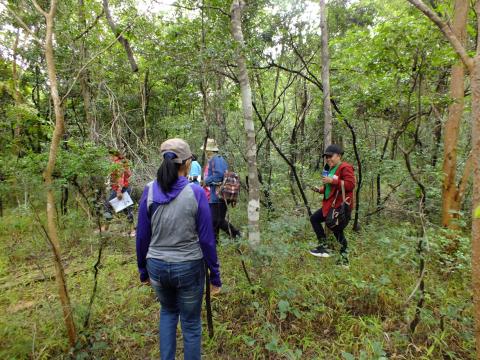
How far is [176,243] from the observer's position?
2057 mm

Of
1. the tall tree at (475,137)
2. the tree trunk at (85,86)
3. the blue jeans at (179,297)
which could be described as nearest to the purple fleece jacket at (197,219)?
the blue jeans at (179,297)

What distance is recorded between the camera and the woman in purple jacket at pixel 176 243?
2.04m

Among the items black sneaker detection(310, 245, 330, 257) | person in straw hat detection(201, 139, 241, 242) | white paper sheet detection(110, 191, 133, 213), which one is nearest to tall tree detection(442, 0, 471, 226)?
black sneaker detection(310, 245, 330, 257)

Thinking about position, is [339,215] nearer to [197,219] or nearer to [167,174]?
[197,219]

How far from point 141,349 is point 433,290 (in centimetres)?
338

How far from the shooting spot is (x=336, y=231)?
3984 mm

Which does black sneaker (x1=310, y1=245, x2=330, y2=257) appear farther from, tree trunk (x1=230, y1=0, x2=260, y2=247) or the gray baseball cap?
the gray baseball cap

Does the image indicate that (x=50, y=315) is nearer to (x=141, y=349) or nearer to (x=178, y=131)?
(x=141, y=349)

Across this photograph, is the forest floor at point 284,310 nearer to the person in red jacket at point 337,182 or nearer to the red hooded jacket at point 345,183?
the person in red jacket at point 337,182

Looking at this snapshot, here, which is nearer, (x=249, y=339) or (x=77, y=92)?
(x=249, y=339)

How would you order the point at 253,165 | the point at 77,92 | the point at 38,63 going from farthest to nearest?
the point at 77,92
the point at 38,63
the point at 253,165

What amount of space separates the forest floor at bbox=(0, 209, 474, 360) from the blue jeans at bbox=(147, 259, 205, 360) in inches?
24.5

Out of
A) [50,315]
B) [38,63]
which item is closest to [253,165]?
[50,315]

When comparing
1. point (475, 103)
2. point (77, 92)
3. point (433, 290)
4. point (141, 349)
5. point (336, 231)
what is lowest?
point (141, 349)
